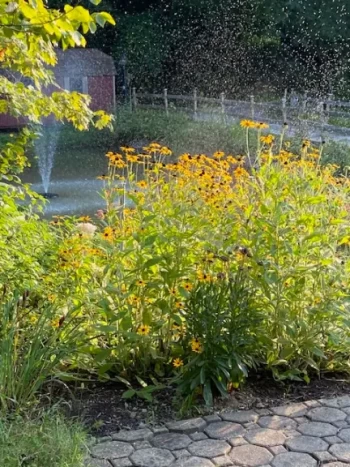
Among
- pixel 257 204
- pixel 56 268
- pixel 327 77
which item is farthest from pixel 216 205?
pixel 327 77

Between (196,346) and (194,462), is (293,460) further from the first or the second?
(196,346)

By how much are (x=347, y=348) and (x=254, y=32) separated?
2261 cm

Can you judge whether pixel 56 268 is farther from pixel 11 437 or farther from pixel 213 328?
pixel 11 437

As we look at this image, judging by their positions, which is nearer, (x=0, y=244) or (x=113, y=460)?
(x=113, y=460)

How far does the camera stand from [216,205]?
355cm

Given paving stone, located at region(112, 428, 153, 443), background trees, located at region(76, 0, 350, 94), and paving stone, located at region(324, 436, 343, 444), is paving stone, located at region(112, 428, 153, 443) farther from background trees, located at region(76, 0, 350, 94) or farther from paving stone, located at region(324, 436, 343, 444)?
background trees, located at region(76, 0, 350, 94)

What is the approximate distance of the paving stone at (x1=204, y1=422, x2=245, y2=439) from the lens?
294cm

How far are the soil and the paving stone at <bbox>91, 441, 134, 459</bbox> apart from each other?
0.11 metres

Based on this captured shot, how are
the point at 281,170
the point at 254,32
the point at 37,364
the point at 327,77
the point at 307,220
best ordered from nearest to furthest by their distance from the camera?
the point at 37,364 → the point at 307,220 → the point at 281,170 → the point at 254,32 → the point at 327,77

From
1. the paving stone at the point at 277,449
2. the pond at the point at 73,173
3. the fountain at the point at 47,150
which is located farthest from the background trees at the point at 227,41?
the paving stone at the point at 277,449

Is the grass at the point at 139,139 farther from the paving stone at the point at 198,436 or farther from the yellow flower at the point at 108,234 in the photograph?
the paving stone at the point at 198,436

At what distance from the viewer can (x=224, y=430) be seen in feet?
9.81

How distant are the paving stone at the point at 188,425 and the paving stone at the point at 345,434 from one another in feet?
1.78

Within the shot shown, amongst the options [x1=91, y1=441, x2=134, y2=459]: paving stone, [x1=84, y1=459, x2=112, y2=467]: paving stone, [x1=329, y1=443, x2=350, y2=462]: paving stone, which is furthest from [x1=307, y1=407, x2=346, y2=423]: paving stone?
[x1=84, y1=459, x2=112, y2=467]: paving stone
